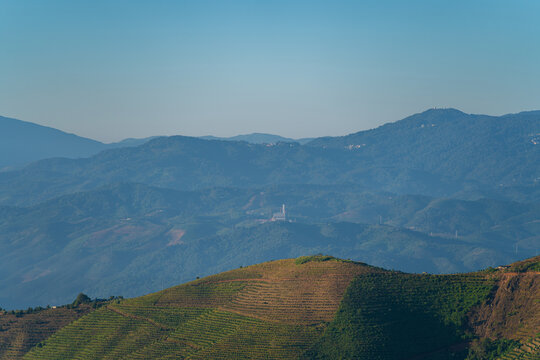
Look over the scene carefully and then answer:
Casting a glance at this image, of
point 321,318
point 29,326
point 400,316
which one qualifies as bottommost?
point 29,326

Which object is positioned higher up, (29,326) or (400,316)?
(400,316)

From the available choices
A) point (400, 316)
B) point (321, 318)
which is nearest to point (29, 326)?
point (321, 318)

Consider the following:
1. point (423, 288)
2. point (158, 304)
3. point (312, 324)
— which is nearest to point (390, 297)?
point (423, 288)

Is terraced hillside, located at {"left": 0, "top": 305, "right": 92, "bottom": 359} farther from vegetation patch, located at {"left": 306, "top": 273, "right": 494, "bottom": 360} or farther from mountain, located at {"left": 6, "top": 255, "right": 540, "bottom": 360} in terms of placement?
vegetation patch, located at {"left": 306, "top": 273, "right": 494, "bottom": 360}

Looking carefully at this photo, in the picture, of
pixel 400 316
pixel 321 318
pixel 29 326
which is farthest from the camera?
pixel 29 326

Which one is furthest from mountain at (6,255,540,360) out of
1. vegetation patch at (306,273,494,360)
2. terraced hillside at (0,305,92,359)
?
terraced hillside at (0,305,92,359)

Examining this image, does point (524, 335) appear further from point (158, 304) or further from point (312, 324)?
point (158, 304)

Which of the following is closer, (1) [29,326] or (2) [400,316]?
(2) [400,316]

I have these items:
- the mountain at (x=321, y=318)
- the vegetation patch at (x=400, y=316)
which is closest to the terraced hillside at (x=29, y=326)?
the mountain at (x=321, y=318)

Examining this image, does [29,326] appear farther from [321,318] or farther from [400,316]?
[400,316]
